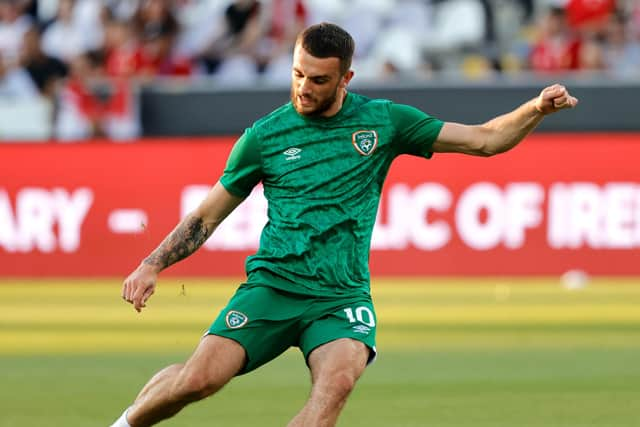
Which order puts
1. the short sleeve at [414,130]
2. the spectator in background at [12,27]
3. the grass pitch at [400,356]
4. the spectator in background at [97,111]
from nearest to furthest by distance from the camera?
the short sleeve at [414,130] → the grass pitch at [400,356] → the spectator in background at [97,111] → the spectator in background at [12,27]

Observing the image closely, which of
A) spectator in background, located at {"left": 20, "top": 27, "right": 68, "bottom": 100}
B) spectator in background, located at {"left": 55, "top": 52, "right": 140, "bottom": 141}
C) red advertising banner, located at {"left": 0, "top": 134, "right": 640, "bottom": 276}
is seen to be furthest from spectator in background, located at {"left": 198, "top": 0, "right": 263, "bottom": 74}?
red advertising banner, located at {"left": 0, "top": 134, "right": 640, "bottom": 276}

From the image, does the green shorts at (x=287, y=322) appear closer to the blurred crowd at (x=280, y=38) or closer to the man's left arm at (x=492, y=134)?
the man's left arm at (x=492, y=134)

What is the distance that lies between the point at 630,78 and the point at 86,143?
7284 mm

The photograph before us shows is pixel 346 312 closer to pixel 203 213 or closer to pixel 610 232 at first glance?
pixel 203 213

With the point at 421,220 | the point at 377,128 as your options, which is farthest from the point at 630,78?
the point at 377,128

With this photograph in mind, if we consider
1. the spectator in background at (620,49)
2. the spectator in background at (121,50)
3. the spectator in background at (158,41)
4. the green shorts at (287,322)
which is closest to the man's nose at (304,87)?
the green shorts at (287,322)

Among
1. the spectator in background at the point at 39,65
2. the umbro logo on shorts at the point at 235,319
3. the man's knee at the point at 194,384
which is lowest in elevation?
the spectator in background at the point at 39,65

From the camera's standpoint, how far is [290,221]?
22.3ft

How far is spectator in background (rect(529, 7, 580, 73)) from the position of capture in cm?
1934

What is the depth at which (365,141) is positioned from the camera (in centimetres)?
689

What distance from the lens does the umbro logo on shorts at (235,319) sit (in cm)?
663

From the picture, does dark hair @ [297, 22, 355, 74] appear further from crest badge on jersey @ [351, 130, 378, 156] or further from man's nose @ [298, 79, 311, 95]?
crest badge on jersey @ [351, 130, 378, 156]

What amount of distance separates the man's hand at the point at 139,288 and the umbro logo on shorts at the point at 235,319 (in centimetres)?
40

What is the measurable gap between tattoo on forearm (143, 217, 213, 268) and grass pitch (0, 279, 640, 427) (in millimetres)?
2035
